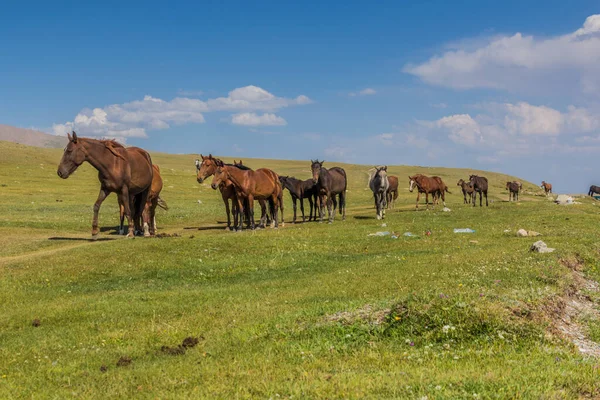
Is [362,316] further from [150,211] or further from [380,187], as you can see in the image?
[380,187]

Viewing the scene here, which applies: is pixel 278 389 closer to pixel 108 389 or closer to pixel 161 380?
pixel 161 380

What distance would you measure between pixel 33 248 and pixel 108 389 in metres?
17.6

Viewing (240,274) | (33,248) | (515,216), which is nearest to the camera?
(240,274)

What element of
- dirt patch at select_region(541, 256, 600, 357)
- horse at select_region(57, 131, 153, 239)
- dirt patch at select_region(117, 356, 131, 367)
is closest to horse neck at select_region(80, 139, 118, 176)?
horse at select_region(57, 131, 153, 239)

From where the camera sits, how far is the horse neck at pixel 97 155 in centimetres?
2373

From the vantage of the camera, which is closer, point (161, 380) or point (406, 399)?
point (406, 399)

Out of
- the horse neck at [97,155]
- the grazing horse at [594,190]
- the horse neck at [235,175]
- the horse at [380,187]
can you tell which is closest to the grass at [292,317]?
the horse neck at [97,155]

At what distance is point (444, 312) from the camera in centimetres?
1015

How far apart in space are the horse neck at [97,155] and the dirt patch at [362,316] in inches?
641

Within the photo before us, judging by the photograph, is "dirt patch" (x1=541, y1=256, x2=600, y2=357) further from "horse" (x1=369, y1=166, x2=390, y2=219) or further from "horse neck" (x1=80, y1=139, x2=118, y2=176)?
"horse" (x1=369, y1=166, x2=390, y2=219)

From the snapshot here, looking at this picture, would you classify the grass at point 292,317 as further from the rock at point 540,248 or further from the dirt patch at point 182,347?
the rock at point 540,248

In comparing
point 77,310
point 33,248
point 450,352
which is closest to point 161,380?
point 450,352

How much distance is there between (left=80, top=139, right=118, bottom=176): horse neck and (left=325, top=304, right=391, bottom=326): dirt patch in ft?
53.4

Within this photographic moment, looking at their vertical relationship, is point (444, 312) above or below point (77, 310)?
above
